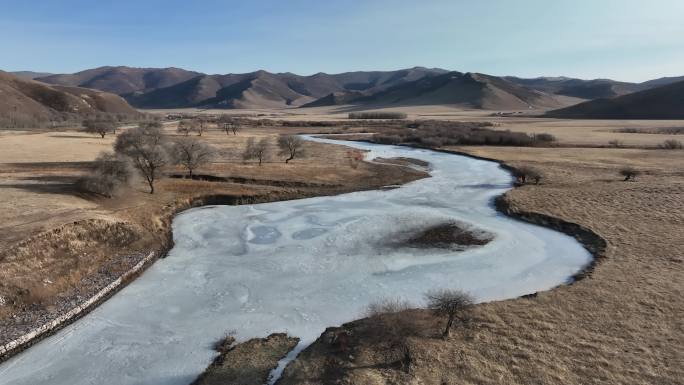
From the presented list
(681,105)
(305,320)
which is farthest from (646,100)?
(305,320)

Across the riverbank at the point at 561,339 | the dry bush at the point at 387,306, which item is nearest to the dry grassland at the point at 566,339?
the riverbank at the point at 561,339

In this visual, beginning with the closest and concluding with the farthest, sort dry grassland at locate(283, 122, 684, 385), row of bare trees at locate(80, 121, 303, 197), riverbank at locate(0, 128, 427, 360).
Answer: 1. dry grassland at locate(283, 122, 684, 385)
2. riverbank at locate(0, 128, 427, 360)
3. row of bare trees at locate(80, 121, 303, 197)

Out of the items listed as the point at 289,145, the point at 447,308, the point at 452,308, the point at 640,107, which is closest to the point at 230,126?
the point at 289,145

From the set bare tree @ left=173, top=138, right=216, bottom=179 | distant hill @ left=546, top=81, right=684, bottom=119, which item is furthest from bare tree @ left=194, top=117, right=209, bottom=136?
distant hill @ left=546, top=81, right=684, bottom=119

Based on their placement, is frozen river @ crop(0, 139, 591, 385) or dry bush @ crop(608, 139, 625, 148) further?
dry bush @ crop(608, 139, 625, 148)

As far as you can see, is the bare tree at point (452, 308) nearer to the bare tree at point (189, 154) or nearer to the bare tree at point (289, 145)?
the bare tree at point (189, 154)

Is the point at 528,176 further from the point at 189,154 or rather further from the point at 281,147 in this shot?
the point at 189,154

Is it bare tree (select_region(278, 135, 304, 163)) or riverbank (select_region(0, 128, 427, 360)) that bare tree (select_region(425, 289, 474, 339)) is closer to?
riverbank (select_region(0, 128, 427, 360))
